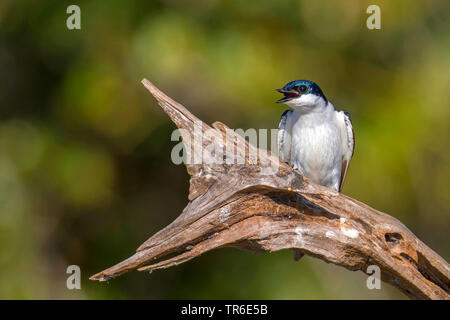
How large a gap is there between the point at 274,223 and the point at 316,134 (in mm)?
1320

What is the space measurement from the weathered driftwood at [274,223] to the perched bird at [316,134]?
96 centimetres

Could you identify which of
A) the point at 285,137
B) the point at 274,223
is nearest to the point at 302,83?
the point at 285,137

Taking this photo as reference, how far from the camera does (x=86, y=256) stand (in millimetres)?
6738

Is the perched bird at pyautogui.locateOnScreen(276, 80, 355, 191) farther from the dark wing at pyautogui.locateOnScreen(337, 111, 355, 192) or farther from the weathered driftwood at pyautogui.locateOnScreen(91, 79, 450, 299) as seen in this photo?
the weathered driftwood at pyautogui.locateOnScreen(91, 79, 450, 299)

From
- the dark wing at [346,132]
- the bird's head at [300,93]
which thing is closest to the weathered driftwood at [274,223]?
the bird's head at [300,93]

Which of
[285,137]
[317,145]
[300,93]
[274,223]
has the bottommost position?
[274,223]

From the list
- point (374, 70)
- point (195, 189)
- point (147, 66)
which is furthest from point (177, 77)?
point (195, 189)

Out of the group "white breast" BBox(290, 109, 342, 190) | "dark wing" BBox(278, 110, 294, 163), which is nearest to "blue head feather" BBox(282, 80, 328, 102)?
"white breast" BBox(290, 109, 342, 190)

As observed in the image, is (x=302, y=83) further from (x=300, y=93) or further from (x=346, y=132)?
(x=346, y=132)

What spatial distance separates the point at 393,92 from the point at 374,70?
0.37 m

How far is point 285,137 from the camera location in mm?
5113

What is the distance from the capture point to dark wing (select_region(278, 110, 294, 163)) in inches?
200

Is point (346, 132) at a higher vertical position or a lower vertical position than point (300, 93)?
lower
